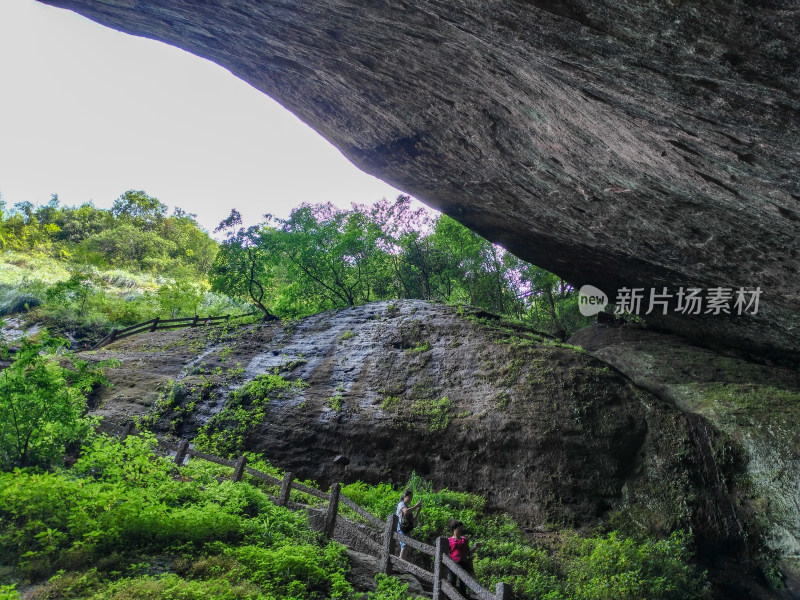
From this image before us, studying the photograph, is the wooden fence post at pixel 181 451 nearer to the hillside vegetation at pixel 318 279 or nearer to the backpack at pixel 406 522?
the backpack at pixel 406 522

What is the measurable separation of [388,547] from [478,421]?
→ 5.99 meters

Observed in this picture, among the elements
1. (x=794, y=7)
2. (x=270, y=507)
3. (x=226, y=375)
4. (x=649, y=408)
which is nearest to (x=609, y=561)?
(x=649, y=408)

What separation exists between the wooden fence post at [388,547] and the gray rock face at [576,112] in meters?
8.26

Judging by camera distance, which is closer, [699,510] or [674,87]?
[674,87]

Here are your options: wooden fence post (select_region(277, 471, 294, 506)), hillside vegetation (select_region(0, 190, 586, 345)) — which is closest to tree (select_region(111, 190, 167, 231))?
hillside vegetation (select_region(0, 190, 586, 345))

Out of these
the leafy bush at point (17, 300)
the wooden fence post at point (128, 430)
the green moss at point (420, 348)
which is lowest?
the wooden fence post at point (128, 430)

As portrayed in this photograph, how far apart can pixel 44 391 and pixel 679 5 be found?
11688 mm

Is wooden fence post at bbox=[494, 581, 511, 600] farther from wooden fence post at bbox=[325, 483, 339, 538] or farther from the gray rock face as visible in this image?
the gray rock face

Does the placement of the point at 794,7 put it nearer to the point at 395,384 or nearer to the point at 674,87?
the point at 674,87

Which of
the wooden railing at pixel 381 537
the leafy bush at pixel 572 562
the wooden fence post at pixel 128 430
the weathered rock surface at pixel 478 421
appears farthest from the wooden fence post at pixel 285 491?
the wooden fence post at pixel 128 430

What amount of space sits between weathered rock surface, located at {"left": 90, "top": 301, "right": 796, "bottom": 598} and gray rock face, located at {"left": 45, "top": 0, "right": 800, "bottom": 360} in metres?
4.12

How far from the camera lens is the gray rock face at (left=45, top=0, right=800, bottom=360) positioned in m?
5.53

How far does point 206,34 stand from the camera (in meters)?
10.9

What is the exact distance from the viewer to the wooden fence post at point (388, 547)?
8.47 meters
